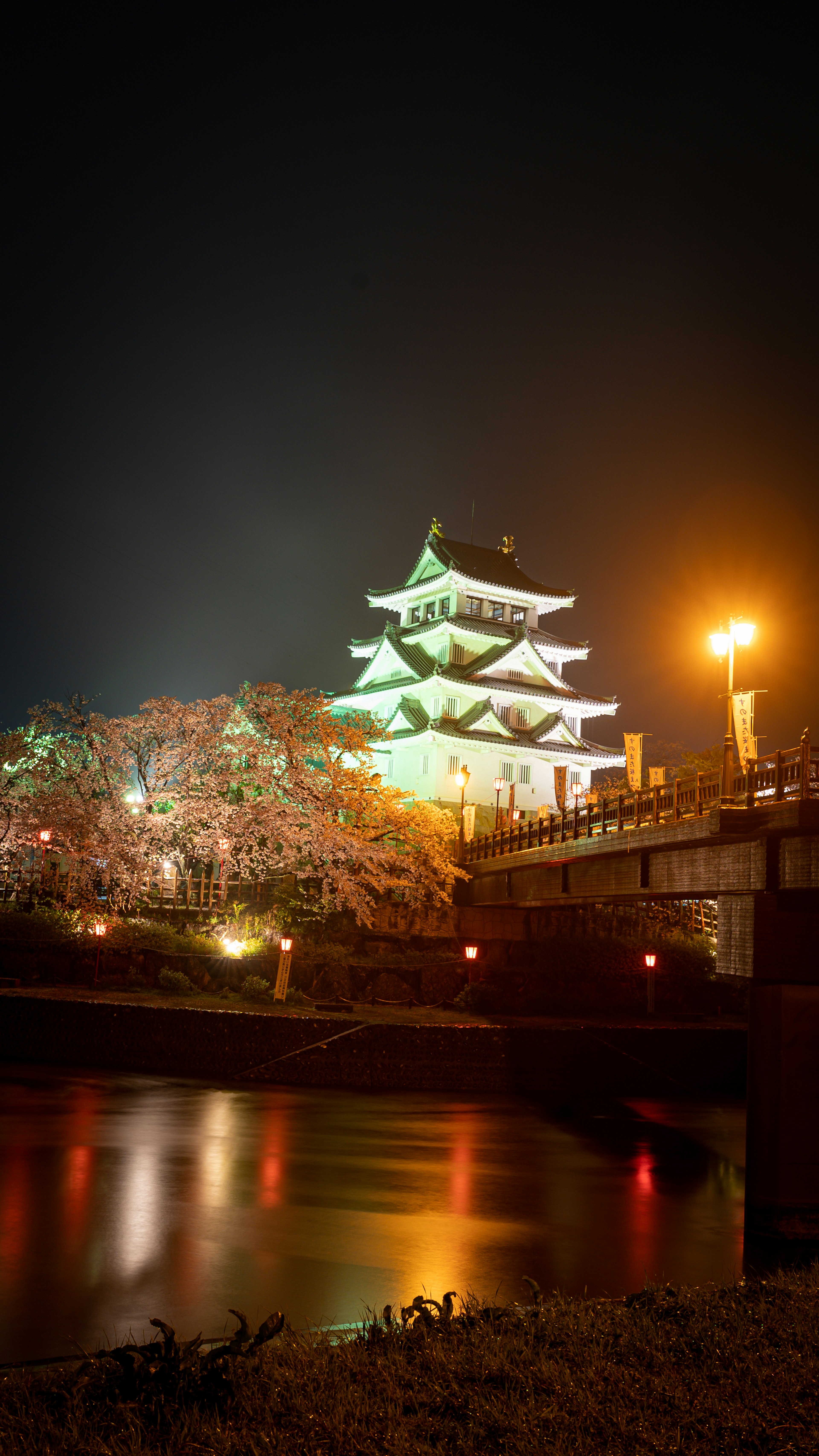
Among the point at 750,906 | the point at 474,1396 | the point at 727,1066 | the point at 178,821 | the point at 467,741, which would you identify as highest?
the point at 467,741

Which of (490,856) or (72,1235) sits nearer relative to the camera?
(72,1235)

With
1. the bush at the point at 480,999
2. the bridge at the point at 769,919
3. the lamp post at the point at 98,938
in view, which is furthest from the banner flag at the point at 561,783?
the lamp post at the point at 98,938

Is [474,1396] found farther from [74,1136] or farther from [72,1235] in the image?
[74,1136]

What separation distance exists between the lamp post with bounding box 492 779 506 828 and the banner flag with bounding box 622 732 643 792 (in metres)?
12.6

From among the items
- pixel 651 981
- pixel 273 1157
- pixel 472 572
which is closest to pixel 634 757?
pixel 651 981

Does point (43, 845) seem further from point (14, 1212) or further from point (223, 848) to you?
point (14, 1212)

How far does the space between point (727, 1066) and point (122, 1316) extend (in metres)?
22.6

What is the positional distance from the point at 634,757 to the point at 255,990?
514 inches

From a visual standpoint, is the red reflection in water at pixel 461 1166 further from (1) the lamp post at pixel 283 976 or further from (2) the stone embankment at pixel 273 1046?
(1) the lamp post at pixel 283 976

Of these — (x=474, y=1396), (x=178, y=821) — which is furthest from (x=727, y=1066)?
(x=474, y=1396)

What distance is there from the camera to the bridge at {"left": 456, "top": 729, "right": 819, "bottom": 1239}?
13.6m

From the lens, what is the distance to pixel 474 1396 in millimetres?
5973

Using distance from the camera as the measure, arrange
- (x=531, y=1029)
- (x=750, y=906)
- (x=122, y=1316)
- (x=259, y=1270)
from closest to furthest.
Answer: (x=122, y=1316) → (x=259, y=1270) → (x=750, y=906) → (x=531, y=1029)

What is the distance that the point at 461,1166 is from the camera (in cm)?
1723
